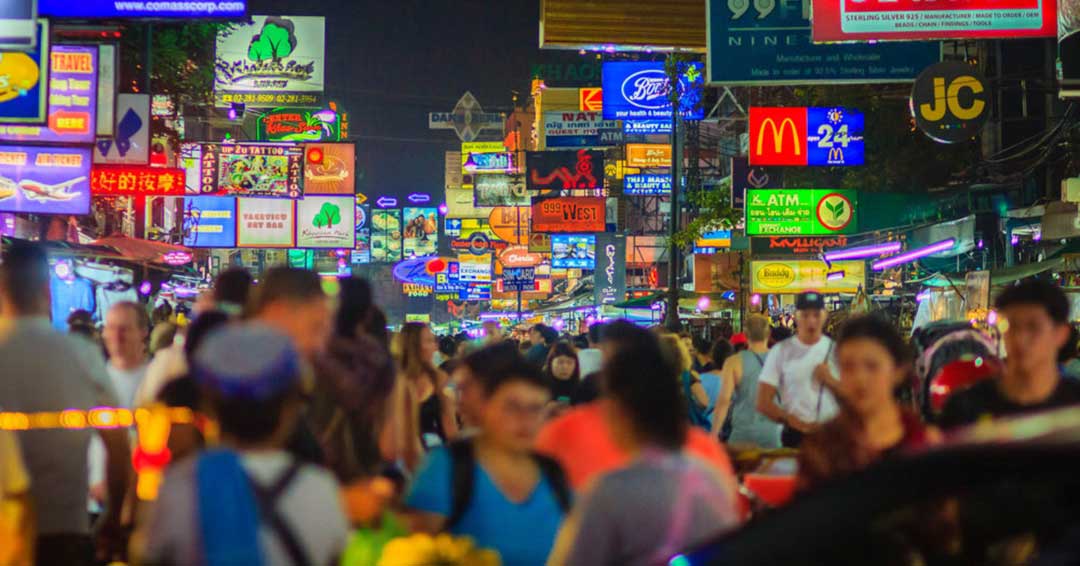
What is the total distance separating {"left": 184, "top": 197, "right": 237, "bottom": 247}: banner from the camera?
33.4 metres

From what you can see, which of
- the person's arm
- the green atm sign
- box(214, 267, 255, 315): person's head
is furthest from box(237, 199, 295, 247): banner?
box(214, 267, 255, 315): person's head

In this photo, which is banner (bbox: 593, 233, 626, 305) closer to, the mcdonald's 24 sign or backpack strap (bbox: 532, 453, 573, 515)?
the mcdonald's 24 sign

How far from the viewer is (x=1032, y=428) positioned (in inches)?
115

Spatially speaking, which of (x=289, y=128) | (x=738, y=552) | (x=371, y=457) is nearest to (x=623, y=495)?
(x=738, y=552)

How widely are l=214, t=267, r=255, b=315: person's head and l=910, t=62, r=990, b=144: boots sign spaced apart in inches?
418

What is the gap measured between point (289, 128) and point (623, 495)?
4073 centimetres

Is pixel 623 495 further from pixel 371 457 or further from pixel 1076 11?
pixel 1076 11

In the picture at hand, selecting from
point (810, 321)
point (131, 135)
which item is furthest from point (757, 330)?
point (131, 135)

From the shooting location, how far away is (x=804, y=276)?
2717cm

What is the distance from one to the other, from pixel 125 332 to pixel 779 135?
15.9 meters

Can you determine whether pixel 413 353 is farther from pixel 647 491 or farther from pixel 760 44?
pixel 760 44

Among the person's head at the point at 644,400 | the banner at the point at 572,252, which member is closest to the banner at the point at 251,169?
the banner at the point at 572,252

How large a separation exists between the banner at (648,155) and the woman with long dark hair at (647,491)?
3739cm

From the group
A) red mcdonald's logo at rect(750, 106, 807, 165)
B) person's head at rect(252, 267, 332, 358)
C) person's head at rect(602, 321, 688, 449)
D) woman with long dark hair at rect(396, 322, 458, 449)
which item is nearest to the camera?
person's head at rect(602, 321, 688, 449)
